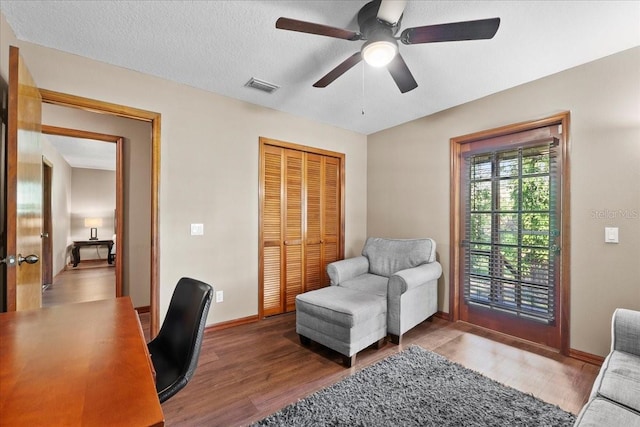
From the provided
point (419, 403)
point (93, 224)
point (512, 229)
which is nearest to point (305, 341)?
point (419, 403)

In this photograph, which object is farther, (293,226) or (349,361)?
(293,226)

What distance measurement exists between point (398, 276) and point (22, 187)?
2.77 metres

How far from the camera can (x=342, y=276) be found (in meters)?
3.22

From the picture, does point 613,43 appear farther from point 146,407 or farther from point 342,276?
point 146,407

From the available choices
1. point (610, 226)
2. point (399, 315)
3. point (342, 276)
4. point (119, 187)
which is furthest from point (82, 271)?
point (610, 226)

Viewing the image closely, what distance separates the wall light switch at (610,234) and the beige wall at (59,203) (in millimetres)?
7126

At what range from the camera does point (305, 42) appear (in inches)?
84.4

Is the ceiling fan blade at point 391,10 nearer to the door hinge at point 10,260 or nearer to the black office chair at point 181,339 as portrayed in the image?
the black office chair at point 181,339

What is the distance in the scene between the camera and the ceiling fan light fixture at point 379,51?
5.66ft

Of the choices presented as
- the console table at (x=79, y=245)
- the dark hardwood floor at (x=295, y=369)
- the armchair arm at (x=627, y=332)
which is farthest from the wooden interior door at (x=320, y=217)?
the console table at (x=79, y=245)

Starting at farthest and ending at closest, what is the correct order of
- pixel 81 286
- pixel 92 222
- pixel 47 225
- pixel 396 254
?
1. pixel 92 222
2. pixel 81 286
3. pixel 47 225
4. pixel 396 254

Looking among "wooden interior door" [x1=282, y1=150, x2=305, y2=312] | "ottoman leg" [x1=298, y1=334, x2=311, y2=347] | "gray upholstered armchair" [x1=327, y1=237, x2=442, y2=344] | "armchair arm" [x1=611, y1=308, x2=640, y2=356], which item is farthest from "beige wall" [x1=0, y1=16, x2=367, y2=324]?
"armchair arm" [x1=611, y1=308, x2=640, y2=356]

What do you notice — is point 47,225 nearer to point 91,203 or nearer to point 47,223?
point 47,223

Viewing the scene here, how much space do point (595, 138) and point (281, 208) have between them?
9.99 feet
